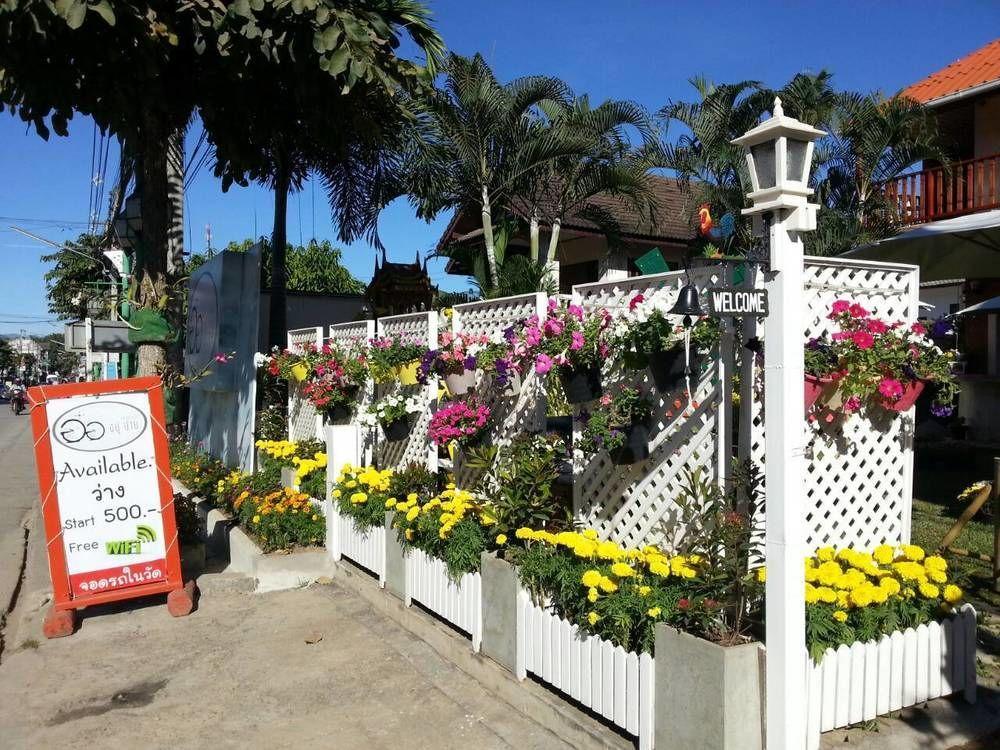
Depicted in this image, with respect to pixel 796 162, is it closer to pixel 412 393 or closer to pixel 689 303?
pixel 689 303

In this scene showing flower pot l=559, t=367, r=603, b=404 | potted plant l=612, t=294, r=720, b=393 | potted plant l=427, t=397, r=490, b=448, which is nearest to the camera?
potted plant l=612, t=294, r=720, b=393

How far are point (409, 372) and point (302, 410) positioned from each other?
3.37 metres

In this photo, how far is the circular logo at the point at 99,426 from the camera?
5.79m

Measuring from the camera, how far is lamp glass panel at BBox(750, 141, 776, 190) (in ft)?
9.75

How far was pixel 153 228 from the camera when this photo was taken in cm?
727

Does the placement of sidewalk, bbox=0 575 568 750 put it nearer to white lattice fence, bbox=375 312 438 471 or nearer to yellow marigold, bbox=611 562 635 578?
yellow marigold, bbox=611 562 635 578

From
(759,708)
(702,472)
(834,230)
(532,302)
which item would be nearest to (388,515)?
(532,302)

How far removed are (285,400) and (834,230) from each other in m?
8.36

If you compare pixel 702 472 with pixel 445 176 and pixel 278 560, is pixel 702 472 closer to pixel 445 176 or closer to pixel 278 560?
pixel 278 560

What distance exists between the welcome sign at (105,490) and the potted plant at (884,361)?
4916mm

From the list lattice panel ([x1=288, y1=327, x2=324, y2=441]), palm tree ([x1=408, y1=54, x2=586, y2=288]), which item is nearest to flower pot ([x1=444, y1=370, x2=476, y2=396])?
lattice panel ([x1=288, y1=327, x2=324, y2=441])

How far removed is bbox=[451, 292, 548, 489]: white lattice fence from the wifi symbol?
238 centimetres

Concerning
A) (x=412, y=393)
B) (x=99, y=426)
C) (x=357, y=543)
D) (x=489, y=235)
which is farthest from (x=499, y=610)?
(x=489, y=235)

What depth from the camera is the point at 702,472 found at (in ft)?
12.7
